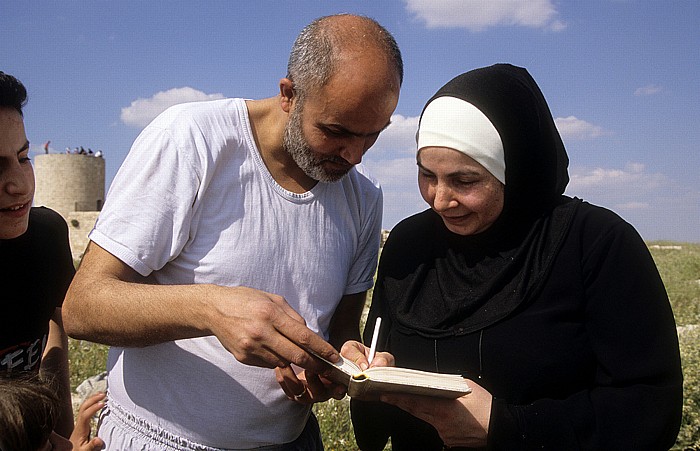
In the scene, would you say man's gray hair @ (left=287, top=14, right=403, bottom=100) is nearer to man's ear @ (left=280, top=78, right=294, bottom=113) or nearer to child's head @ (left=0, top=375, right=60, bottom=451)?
man's ear @ (left=280, top=78, right=294, bottom=113)

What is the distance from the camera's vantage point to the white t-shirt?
2.15m

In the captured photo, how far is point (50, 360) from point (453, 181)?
6.18 ft

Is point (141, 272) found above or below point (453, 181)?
below

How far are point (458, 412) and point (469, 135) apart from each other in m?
0.89

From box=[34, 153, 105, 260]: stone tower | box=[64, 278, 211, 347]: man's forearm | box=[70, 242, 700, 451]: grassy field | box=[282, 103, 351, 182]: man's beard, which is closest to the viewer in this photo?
box=[64, 278, 211, 347]: man's forearm

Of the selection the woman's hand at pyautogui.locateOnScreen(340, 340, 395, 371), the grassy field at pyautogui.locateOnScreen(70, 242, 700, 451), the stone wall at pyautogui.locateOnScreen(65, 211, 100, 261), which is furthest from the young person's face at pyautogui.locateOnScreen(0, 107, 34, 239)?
the stone wall at pyautogui.locateOnScreen(65, 211, 100, 261)

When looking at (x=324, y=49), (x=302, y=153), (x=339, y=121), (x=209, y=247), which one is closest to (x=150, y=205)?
(x=209, y=247)

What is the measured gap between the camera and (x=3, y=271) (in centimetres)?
252

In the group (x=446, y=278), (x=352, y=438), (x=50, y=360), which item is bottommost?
(x=352, y=438)

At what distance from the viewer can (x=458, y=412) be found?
212cm

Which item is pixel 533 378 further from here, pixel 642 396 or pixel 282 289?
pixel 282 289

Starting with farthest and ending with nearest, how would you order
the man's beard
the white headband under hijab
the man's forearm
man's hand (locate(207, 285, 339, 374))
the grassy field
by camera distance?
the grassy field, the man's beard, the white headband under hijab, the man's forearm, man's hand (locate(207, 285, 339, 374))

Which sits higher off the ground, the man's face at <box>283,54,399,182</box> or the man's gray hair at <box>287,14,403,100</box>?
the man's gray hair at <box>287,14,403,100</box>

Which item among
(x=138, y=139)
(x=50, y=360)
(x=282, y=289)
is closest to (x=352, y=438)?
(x=50, y=360)
